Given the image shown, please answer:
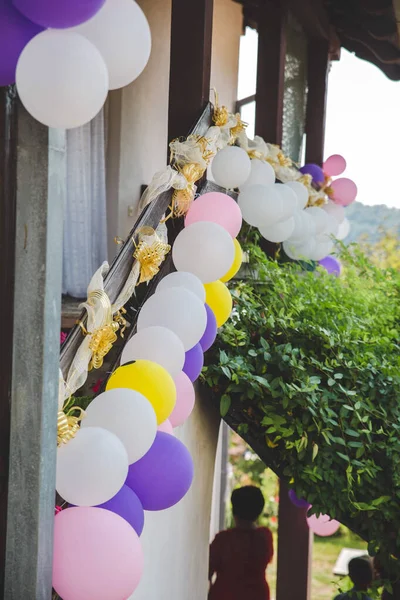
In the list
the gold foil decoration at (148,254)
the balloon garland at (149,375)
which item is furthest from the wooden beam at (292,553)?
the gold foil decoration at (148,254)

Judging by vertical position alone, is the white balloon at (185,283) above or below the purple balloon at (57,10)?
below

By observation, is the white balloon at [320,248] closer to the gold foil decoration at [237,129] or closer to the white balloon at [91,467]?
the gold foil decoration at [237,129]

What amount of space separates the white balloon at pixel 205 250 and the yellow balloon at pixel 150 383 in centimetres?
66

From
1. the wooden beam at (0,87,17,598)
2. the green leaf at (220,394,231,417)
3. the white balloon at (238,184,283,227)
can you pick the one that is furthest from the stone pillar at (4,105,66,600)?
the white balloon at (238,184,283,227)

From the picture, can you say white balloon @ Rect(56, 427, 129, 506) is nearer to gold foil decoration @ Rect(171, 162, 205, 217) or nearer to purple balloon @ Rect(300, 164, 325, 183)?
gold foil decoration @ Rect(171, 162, 205, 217)

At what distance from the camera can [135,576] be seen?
77.4 inches

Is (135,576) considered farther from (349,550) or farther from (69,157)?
(349,550)

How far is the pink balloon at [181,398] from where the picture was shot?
8.83 feet

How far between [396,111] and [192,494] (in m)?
13.1

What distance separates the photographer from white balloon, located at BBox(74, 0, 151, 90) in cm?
196

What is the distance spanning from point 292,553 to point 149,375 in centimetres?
409

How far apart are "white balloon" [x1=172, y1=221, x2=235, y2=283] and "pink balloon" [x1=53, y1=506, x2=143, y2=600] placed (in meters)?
1.22

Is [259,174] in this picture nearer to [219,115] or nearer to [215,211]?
[219,115]

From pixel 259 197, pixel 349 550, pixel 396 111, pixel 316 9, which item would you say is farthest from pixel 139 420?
pixel 396 111
